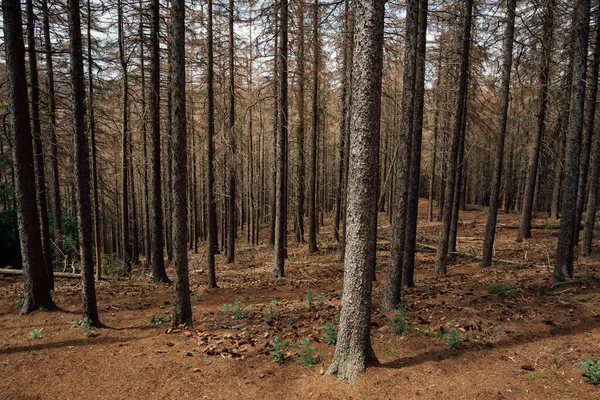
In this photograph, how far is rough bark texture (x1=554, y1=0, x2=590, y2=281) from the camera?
311 inches

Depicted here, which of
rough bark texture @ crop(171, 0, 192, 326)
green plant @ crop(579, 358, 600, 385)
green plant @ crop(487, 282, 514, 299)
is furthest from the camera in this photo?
green plant @ crop(487, 282, 514, 299)

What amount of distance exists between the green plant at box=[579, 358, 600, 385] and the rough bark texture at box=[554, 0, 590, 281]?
5.19 m

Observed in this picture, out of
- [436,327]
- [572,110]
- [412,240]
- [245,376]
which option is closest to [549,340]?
[436,327]

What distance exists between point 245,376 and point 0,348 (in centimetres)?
549

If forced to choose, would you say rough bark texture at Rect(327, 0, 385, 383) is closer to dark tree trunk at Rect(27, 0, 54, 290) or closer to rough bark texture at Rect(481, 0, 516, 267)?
rough bark texture at Rect(481, 0, 516, 267)

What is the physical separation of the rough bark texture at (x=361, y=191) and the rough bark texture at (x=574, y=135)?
22.1 feet

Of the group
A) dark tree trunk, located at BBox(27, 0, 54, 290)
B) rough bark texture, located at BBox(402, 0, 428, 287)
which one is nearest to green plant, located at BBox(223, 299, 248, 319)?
rough bark texture, located at BBox(402, 0, 428, 287)

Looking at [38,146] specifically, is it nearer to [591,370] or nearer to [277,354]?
[277,354]

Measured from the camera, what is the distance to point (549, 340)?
17.9 feet

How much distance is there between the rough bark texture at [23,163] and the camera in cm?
761

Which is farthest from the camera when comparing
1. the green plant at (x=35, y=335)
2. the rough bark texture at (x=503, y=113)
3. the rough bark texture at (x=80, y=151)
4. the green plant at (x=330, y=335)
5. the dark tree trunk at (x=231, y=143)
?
the dark tree trunk at (x=231, y=143)

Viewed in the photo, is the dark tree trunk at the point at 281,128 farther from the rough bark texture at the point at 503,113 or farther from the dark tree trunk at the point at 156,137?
the rough bark texture at the point at 503,113

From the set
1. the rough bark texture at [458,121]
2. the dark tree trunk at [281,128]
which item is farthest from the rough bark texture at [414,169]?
the dark tree trunk at [281,128]

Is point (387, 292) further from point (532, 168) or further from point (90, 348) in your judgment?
point (532, 168)
